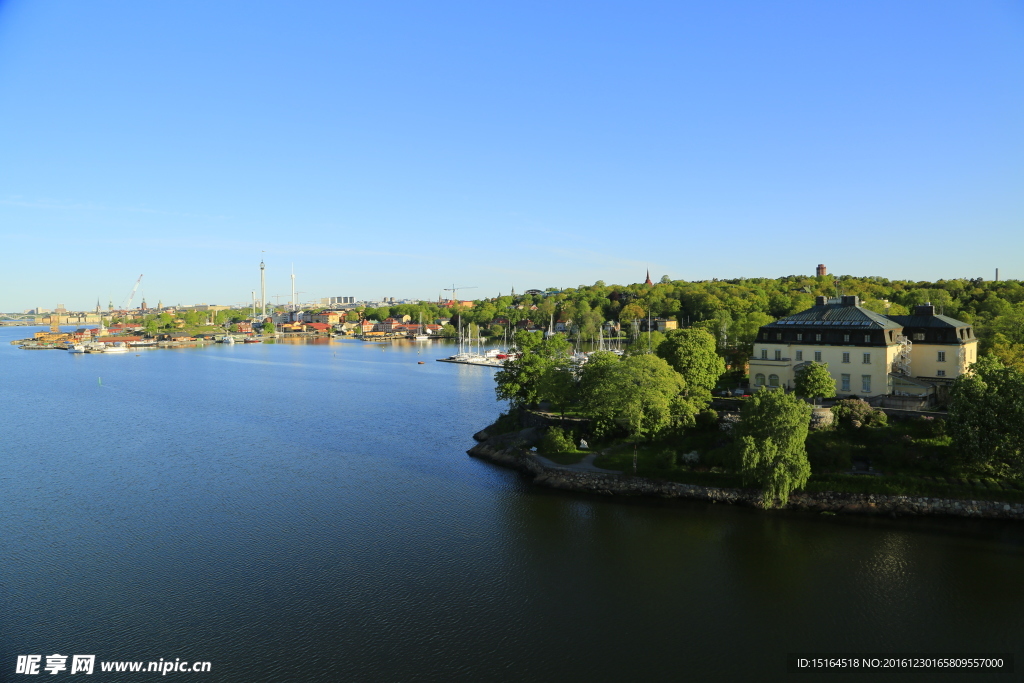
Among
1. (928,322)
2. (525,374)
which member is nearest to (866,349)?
(928,322)

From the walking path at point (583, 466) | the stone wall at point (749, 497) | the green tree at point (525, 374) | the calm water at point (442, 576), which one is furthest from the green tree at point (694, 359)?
the calm water at point (442, 576)

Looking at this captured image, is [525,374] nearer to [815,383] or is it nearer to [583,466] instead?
[583,466]

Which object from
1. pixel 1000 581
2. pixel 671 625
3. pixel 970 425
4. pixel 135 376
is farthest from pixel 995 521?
pixel 135 376

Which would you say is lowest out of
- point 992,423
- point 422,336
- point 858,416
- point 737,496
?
point 737,496

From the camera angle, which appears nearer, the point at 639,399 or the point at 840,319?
the point at 639,399

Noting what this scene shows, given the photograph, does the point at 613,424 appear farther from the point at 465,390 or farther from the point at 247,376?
the point at 247,376
